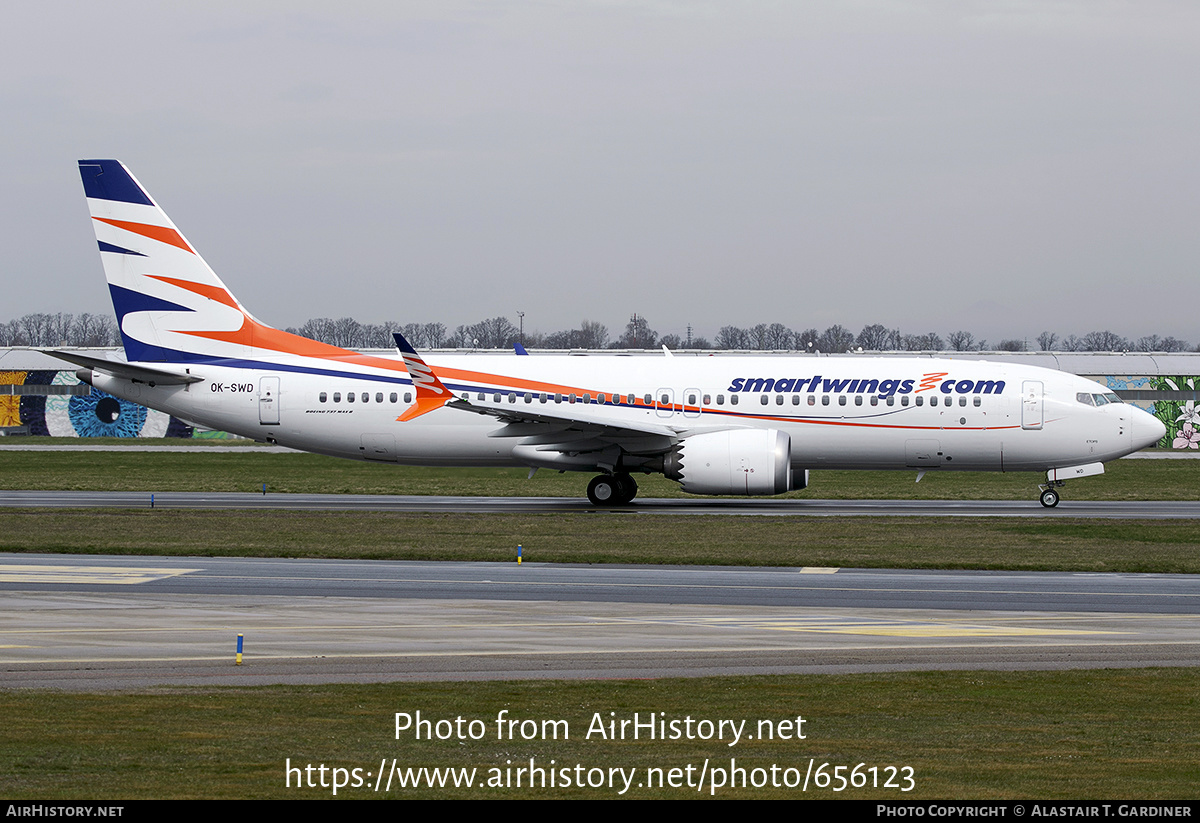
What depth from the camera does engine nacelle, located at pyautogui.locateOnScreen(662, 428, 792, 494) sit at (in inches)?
1308

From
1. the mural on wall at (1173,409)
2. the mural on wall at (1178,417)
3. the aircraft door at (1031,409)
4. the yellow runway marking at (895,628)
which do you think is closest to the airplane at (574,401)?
the aircraft door at (1031,409)

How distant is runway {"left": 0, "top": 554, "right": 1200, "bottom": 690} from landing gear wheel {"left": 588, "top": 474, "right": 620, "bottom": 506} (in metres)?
11.6

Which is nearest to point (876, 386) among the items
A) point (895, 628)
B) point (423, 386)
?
point (423, 386)

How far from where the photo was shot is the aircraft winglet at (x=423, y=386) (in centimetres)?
3425

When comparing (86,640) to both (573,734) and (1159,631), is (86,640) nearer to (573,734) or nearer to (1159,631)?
(573,734)

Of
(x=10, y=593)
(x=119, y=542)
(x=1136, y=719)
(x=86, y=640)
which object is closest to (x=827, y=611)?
(x=1136, y=719)

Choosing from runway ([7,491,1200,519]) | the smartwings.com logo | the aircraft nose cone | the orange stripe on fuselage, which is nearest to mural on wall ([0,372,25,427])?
runway ([7,491,1200,519])

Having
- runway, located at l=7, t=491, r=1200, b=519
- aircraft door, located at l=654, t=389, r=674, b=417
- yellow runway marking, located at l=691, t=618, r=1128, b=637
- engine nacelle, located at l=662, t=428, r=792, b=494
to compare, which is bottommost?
runway, located at l=7, t=491, r=1200, b=519

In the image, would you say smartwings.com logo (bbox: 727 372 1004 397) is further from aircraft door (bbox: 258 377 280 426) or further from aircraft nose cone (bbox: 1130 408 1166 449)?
aircraft door (bbox: 258 377 280 426)

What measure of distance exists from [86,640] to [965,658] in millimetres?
10988

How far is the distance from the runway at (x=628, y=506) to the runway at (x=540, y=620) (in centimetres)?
1080

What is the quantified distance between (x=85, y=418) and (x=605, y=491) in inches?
2342

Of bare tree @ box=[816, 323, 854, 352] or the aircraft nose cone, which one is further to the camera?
bare tree @ box=[816, 323, 854, 352]
